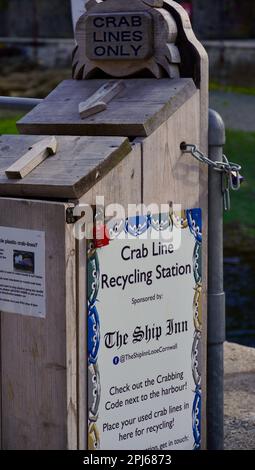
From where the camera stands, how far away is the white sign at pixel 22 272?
307cm

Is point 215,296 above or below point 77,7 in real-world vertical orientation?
below

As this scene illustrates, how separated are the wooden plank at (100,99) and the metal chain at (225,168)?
0.29m

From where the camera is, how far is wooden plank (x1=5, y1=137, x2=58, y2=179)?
3.12 metres

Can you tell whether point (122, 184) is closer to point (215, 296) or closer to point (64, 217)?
point (64, 217)

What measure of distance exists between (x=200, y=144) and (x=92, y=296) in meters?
0.72

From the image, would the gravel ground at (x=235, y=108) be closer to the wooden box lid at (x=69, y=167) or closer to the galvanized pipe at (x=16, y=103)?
the galvanized pipe at (x=16, y=103)

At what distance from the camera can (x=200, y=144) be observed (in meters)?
3.51

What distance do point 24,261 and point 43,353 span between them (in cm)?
28

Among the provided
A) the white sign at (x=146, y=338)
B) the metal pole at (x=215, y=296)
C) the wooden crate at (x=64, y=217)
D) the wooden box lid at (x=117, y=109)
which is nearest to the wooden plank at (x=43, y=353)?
the wooden crate at (x=64, y=217)

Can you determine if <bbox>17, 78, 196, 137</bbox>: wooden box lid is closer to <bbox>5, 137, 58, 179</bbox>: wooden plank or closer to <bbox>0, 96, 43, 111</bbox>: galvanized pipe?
<bbox>5, 137, 58, 179</bbox>: wooden plank

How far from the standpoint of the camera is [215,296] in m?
3.62
